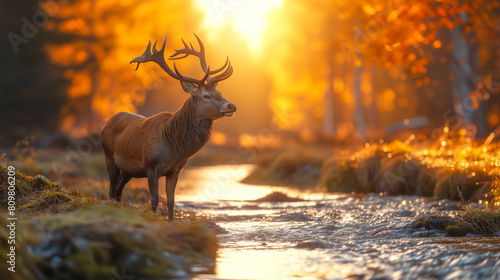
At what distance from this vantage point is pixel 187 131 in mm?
8984

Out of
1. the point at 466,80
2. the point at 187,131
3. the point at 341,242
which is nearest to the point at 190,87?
the point at 187,131

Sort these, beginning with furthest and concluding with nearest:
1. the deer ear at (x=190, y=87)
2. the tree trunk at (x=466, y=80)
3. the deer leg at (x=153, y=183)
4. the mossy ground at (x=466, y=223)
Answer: the tree trunk at (x=466, y=80) < the deer ear at (x=190, y=87) < the deer leg at (x=153, y=183) < the mossy ground at (x=466, y=223)

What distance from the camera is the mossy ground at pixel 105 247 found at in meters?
5.03

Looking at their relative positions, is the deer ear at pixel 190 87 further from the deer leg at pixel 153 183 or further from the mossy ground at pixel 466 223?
the mossy ground at pixel 466 223

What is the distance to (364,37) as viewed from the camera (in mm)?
19656

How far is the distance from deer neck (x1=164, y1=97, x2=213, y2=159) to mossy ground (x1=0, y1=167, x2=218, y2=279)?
260 centimetres

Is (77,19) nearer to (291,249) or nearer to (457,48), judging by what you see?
(457,48)

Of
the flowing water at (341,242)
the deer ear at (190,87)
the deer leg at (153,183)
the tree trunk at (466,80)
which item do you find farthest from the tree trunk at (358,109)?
the deer leg at (153,183)

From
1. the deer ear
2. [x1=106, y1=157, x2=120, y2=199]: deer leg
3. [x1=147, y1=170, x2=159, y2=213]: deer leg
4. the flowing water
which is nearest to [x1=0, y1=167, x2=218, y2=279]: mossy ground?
the flowing water

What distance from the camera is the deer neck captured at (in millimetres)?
8953

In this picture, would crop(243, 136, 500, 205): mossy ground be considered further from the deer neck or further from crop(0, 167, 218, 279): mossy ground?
crop(0, 167, 218, 279): mossy ground

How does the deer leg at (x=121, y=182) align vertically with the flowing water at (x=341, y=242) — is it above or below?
above

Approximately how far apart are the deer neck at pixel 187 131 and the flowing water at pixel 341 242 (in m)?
1.36

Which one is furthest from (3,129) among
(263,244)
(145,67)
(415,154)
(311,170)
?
(263,244)
